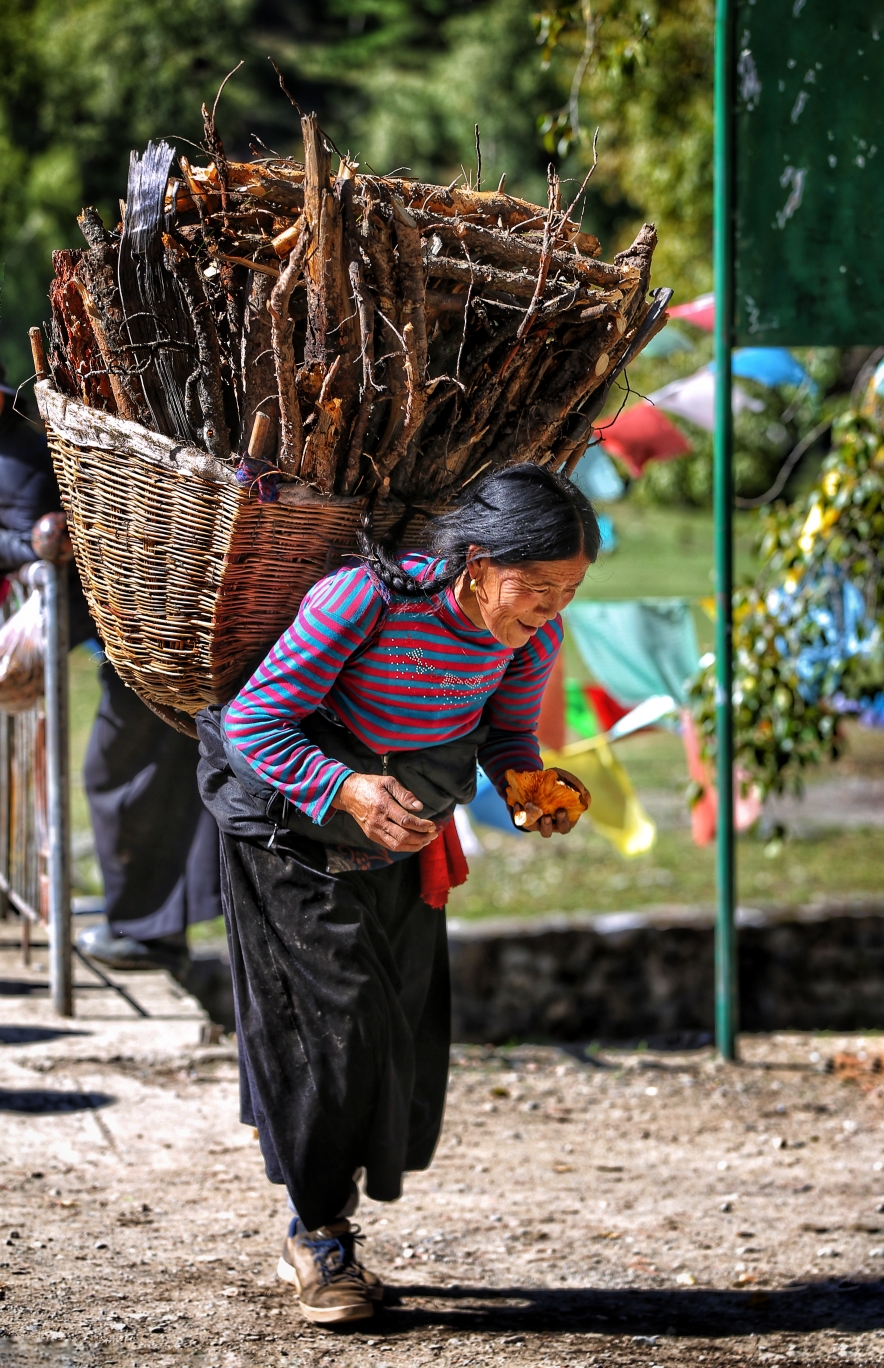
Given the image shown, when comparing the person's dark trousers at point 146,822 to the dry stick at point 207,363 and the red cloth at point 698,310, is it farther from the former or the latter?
the red cloth at point 698,310

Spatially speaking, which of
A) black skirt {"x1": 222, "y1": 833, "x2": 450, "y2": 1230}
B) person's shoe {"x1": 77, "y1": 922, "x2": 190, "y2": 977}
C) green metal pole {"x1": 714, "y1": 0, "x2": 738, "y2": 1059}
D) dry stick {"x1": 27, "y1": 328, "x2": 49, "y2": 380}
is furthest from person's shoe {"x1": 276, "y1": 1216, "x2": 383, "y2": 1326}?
green metal pole {"x1": 714, "y1": 0, "x2": 738, "y2": 1059}

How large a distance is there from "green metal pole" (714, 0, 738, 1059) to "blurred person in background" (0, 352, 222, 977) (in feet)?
5.68

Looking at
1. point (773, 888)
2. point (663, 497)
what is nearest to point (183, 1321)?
point (773, 888)

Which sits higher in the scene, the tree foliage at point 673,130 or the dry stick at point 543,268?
the tree foliage at point 673,130

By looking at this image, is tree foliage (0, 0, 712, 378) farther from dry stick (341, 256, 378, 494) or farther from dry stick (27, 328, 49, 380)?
dry stick (341, 256, 378, 494)

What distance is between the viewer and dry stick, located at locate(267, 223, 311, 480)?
2500mm

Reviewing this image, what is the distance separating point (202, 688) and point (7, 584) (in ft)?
8.86

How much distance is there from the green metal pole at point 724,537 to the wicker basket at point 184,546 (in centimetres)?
240

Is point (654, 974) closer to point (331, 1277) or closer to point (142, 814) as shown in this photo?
→ point (142, 814)

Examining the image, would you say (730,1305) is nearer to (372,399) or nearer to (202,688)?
(202,688)

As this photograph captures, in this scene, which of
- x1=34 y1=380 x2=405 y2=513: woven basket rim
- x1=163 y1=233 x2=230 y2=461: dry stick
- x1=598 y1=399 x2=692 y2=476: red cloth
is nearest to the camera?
x1=34 y1=380 x2=405 y2=513: woven basket rim

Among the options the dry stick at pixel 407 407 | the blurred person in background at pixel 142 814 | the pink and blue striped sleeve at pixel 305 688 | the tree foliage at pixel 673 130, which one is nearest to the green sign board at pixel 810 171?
the blurred person in background at pixel 142 814

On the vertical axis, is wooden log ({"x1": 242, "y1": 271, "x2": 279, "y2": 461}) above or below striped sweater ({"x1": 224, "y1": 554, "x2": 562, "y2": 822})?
above

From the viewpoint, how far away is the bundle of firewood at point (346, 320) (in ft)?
8.30
